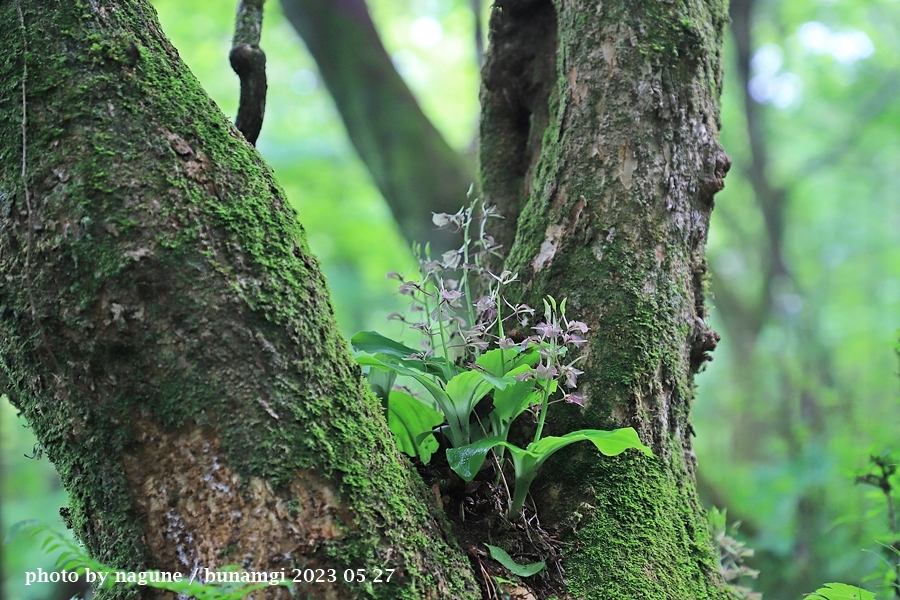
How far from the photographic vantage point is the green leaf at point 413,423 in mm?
1865

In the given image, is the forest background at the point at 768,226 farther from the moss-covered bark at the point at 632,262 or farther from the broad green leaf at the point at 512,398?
the broad green leaf at the point at 512,398

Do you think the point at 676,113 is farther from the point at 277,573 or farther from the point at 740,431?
the point at 740,431

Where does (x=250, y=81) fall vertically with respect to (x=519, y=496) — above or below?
above

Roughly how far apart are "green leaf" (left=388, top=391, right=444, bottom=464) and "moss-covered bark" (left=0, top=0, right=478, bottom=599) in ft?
1.39

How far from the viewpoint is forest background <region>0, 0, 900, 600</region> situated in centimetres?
614

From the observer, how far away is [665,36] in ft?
6.81

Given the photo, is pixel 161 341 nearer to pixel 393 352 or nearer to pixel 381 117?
pixel 393 352

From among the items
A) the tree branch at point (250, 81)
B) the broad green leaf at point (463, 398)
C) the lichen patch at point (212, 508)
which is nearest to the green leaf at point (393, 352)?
the broad green leaf at point (463, 398)

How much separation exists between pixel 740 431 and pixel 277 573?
1319 cm

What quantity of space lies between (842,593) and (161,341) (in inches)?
73.7

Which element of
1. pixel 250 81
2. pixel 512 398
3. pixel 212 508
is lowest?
pixel 212 508

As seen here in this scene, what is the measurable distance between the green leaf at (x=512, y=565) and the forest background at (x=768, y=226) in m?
3.61

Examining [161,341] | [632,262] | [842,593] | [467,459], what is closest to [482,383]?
[467,459]

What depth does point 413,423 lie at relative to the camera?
190 centimetres
